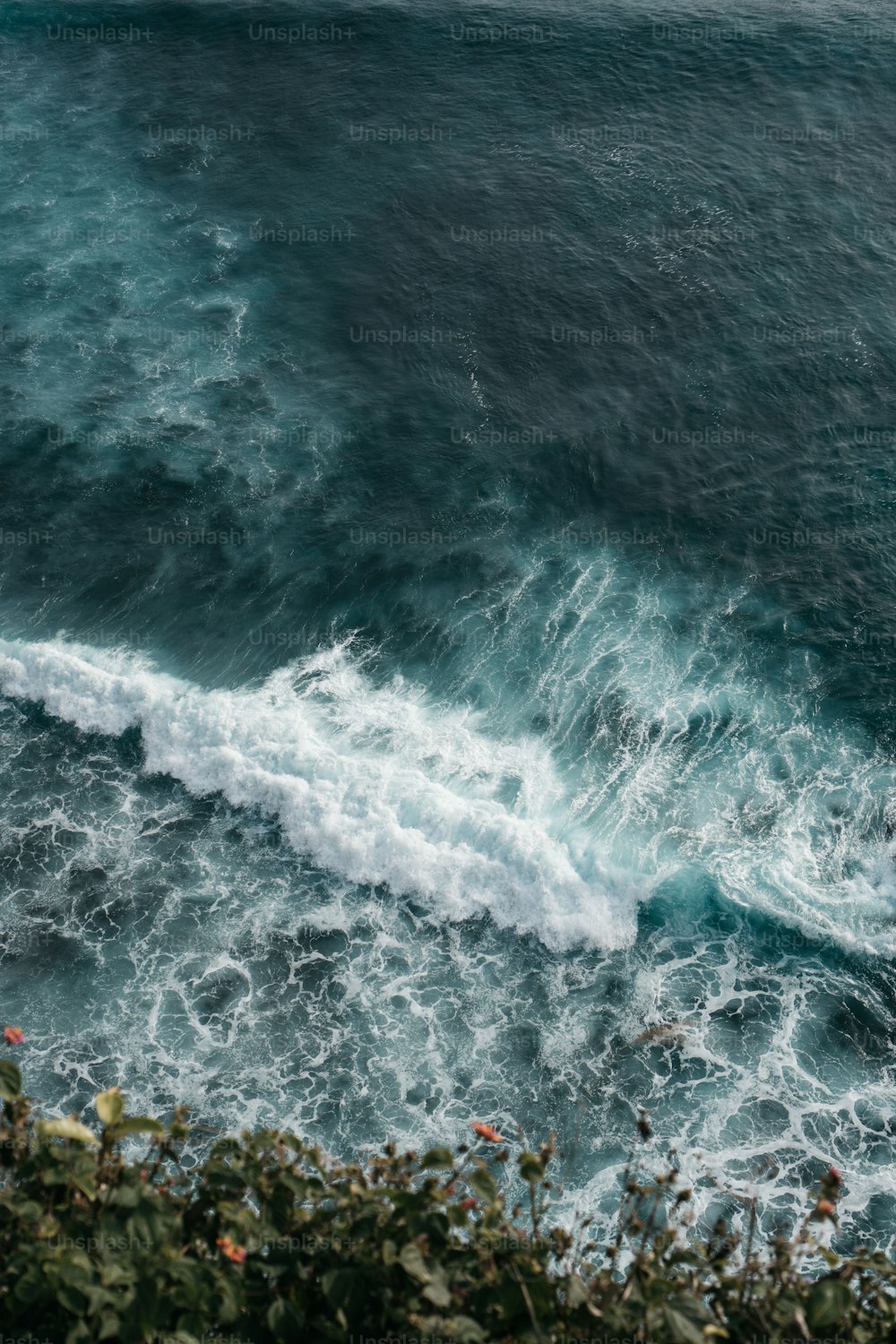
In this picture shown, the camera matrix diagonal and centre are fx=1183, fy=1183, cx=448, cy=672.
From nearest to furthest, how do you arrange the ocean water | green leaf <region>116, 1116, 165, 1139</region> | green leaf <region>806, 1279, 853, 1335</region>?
green leaf <region>806, 1279, 853, 1335</region>, green leaf <region>116, 1116, 165, 1139</region>, the ocean water

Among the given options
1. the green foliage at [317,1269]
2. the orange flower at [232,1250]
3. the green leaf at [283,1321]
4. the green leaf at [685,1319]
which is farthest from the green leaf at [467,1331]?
the orange flower at [232,1250]

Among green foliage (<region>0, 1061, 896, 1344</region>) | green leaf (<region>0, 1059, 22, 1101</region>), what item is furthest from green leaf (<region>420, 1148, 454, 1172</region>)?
green leaf (<region>0, 1059, 22, 1101</region>)

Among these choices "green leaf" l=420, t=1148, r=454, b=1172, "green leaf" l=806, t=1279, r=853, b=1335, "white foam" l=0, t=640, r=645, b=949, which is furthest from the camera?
"white foam" l=0, t=640, r=645, b=949

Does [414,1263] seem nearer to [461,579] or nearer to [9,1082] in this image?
[9,1082]

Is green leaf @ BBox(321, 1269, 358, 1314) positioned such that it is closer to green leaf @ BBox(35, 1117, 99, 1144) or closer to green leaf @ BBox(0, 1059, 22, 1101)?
green leaf @ BBox(35, 1117, 99, 1144)

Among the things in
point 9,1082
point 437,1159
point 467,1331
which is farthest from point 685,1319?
point 9,1082

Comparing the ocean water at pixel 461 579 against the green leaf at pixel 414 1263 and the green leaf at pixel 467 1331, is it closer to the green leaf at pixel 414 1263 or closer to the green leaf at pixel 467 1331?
the green leaf at pixel 414 1263
